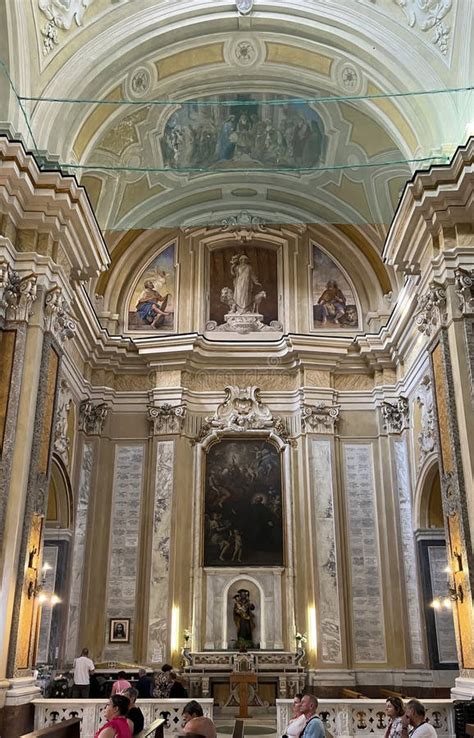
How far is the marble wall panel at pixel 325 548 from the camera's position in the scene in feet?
51.3

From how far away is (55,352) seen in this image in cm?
1259

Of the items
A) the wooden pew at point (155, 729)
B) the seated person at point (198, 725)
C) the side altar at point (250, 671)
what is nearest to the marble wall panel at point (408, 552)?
the side altar at point (250, 671)

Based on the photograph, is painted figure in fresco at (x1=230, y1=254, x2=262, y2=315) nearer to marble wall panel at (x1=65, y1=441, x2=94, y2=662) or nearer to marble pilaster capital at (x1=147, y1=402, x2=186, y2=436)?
marble pilaster capital at (x1=147, y1=402, x2=186, y2=436)

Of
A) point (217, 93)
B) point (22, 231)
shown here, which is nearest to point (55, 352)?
point (22, 231)

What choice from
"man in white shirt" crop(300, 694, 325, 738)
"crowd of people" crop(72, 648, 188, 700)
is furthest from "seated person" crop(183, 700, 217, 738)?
"crowd of people" crop(72, 648, 188, 700)

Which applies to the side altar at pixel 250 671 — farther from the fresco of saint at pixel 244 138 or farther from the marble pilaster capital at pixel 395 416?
the fresco of saint at pixel 244 138

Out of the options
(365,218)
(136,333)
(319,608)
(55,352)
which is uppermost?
(365,218)

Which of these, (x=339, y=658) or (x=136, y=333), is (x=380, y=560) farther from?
(x=136, y=333)

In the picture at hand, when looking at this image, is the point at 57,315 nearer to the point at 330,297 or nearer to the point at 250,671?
the point at 250,671

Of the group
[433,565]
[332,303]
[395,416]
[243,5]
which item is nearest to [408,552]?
[433,565]

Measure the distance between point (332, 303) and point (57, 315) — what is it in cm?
879

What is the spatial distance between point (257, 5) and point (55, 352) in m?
7.68

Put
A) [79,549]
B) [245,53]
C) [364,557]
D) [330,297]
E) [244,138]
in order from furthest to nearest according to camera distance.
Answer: [330,297]
[364,557]
[79,549]
[245,53]
[244,138]

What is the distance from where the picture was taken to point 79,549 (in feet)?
52.3
